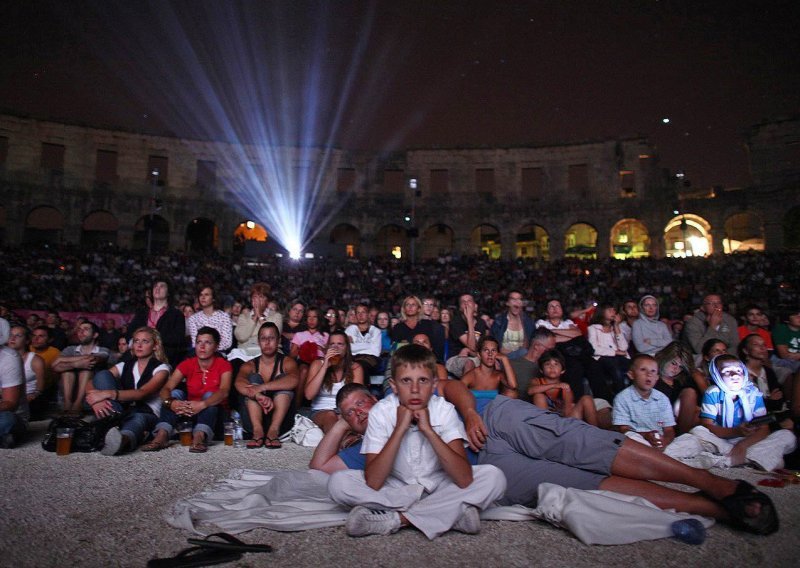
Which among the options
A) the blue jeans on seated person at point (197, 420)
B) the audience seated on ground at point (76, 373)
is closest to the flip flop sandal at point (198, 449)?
the blue jeans on seated person at point (197, 420)

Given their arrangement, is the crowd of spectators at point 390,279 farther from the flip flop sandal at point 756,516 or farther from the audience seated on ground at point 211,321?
the flip flop sandal at point 756,516

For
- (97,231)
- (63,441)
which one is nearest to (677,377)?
(63,441)

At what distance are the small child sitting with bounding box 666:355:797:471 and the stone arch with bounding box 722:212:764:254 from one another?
37259 millimetres

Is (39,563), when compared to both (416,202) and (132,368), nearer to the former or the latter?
(132,368)

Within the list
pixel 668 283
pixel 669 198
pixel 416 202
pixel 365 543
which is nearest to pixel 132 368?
pixel 365 543

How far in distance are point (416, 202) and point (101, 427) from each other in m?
29.6

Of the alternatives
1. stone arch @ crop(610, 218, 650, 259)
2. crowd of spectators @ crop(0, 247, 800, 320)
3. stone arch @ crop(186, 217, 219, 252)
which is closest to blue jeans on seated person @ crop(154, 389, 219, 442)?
crowd of spectators @ crop(0, 247, 800, 320)

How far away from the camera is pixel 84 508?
9.90ft

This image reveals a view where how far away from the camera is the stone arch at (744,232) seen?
116ft

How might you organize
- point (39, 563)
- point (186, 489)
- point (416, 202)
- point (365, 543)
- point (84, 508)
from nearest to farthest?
point (39, 563) < point (365, 543) < point (84, 508) < point (186, 489) < point (416, 202)

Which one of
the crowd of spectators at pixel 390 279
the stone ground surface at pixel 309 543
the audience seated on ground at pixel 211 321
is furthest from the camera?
the crowd of spectators at pixel 390 279

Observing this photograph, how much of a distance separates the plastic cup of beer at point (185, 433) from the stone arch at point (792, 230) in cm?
3456

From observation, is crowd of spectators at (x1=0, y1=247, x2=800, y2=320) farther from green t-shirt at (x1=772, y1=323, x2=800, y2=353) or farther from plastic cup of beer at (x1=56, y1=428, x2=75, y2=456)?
plastic cup of beer at (x1=56, y1=428, x2=75, y2=456)

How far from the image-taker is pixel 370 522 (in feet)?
8.59
